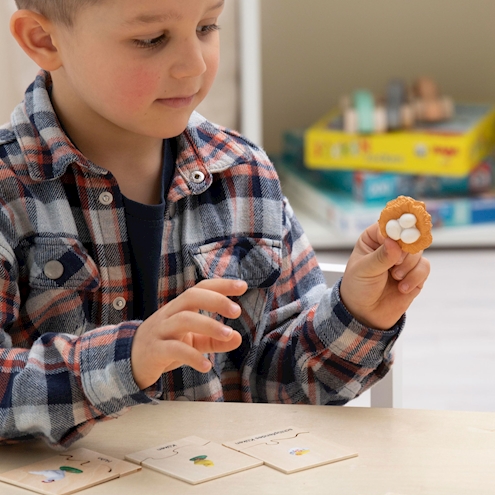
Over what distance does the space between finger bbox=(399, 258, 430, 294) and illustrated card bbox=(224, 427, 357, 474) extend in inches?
6.2

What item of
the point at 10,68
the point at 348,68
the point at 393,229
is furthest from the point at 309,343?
the point at 348,68

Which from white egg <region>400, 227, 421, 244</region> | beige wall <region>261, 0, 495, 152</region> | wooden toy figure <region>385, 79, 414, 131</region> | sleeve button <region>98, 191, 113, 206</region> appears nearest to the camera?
white egg <region>400, 227, 421, 244</region>

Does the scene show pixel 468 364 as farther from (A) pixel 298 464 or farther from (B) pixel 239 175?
(A) pixel 298 464

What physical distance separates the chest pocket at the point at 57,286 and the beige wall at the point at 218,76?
2.79 ft

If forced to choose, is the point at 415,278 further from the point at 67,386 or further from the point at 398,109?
the point at 398,109

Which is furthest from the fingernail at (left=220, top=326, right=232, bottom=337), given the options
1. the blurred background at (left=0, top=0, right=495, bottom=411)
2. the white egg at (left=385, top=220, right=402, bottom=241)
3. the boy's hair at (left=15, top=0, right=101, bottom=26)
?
the blurred background at (left=0, top=0, right=495, bottom=411)

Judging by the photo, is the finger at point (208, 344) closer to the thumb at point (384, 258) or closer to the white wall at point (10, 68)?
the thumb at point (384, 258)

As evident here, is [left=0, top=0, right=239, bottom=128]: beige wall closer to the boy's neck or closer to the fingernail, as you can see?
the boy's neck

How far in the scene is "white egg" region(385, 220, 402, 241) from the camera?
646 mm

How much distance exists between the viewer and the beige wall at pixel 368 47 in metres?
2.14

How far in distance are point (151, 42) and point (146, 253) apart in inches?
7.5

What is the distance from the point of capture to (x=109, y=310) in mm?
747

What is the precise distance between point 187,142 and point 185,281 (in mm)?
129

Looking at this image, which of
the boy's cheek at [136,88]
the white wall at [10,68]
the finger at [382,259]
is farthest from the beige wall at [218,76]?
the finger at [382,259]
